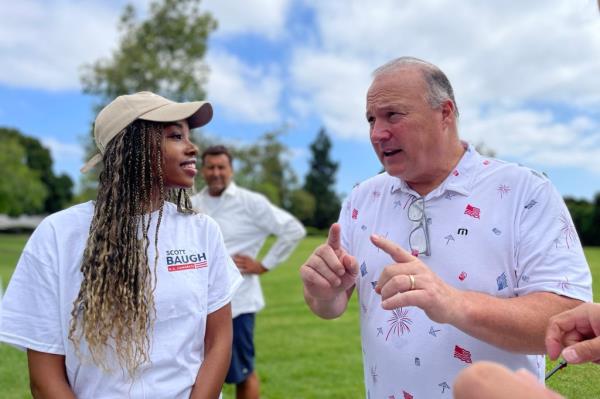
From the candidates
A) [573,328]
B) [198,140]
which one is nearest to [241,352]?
[573,328]

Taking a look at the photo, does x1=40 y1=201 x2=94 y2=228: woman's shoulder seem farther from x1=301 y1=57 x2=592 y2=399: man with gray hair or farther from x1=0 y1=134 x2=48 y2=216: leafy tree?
x1=0 y1=134 x2=48 y2=216: leafy tree

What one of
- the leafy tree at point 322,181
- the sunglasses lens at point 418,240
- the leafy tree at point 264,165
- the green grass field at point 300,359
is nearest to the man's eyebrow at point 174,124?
the sunglasses lens at point 418,240

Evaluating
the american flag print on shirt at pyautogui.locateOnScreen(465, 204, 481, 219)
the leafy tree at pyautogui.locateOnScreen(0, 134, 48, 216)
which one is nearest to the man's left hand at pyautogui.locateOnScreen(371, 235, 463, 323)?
the american flag print on shirt at pyautogui.locateOnScreen(465, 204, 481, 219)

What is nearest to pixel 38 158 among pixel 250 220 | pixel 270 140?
pixel 270 140

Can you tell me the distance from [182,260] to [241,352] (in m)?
3.10

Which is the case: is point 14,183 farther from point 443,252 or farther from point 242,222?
point 443,252

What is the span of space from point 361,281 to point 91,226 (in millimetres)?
1124

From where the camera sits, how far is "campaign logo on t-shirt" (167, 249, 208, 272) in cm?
238

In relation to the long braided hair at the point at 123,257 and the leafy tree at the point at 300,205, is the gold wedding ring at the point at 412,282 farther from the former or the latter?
the leafy tree at the point at 300,205

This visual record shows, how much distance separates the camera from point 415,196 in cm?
246

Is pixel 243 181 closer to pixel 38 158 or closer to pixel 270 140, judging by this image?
pixel 270 140

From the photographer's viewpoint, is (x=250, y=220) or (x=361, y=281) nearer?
(x=361, y=281)

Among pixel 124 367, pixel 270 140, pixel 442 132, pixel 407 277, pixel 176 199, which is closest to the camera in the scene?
pixel 407 277

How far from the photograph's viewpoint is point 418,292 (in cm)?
174
